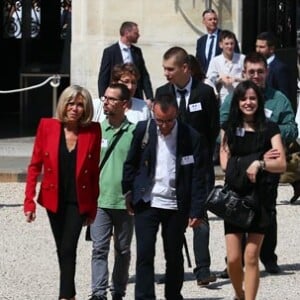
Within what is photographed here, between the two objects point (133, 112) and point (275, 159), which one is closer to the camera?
point (275, 159)

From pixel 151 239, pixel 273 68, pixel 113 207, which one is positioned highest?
pixel 273 68

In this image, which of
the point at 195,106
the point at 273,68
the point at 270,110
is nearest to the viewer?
the point at 270,110

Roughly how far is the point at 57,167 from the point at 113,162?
0.67 metres

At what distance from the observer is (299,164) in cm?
1304

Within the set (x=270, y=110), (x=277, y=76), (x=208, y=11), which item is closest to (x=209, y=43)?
(x=208, y=11)

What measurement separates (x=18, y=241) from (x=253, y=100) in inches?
144

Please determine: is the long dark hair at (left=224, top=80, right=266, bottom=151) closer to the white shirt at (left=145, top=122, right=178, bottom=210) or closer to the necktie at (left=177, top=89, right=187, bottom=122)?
the white shirt at (left=145, top=122, right=178, bottom=210)

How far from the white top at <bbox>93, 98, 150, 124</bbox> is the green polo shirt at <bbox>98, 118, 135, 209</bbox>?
300 mm

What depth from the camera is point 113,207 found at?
8.69 m

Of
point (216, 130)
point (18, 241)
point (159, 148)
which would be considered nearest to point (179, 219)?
point (159, 148)

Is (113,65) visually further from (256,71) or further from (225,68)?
(256,71)

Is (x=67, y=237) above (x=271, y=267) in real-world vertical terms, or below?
above

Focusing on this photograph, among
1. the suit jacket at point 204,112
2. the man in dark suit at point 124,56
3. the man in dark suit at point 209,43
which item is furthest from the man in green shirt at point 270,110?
the man in dark suit at point 209,43

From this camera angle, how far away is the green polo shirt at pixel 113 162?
8.72m
